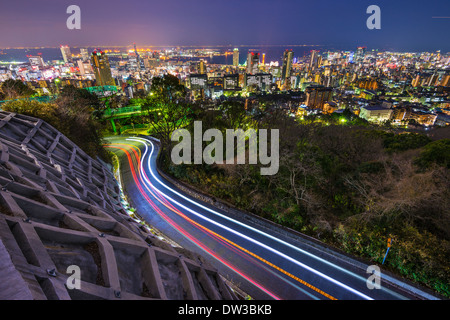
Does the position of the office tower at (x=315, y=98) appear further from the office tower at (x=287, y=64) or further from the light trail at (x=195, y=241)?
the light trail at (x=195, y=241)

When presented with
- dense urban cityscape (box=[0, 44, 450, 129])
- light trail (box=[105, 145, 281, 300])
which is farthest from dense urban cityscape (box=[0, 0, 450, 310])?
dense urban cityscape (box=[0, 44, 450, 129])

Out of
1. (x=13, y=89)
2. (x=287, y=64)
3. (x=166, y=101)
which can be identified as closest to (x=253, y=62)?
(x=287, y=64)

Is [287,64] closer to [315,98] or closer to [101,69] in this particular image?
[315,98]

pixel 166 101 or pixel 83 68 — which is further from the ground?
pixel 83 68

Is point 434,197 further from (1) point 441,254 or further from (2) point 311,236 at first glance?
(2) point 311,236

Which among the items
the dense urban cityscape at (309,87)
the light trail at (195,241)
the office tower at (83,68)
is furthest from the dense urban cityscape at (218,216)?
the office tower at (83,68)

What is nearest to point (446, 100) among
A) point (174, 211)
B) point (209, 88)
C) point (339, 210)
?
point (209, 88)
